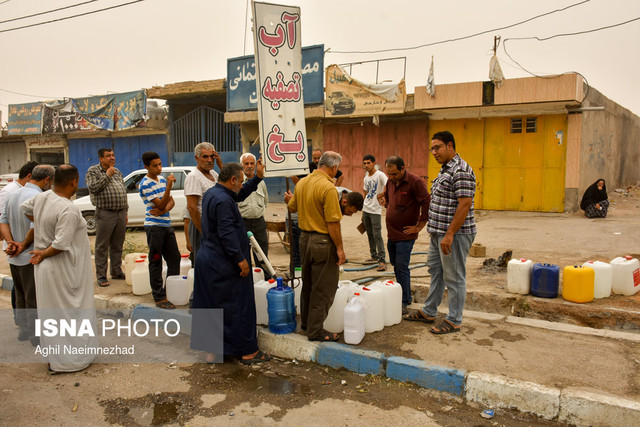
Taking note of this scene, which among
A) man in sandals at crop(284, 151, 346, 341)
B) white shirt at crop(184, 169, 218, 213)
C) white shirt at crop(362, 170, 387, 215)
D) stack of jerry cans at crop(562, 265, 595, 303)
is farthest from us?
white shirt at crop(362, 170, 387, 215)

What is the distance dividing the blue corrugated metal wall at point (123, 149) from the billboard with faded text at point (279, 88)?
16.6 m

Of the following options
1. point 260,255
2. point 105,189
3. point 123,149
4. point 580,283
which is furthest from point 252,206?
point 123,149

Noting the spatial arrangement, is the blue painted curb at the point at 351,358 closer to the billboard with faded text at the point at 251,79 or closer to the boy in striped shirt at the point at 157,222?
the boy in striped shirt at the point at 157,222

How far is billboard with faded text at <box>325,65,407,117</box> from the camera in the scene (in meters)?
15.0

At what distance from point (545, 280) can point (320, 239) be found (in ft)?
10.1

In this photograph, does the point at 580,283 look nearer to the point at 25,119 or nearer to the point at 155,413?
the point at 155,413

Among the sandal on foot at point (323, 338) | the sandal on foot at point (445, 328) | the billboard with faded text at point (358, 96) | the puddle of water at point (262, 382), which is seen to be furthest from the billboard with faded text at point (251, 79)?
the puddle of water at point (262, 382)

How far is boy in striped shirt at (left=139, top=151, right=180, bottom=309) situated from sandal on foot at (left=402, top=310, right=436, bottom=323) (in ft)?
9.12

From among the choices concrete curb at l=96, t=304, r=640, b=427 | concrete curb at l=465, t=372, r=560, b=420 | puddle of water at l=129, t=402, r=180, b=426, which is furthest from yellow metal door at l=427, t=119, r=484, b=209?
puddle of water at l=129, t=402, r=180, b=426

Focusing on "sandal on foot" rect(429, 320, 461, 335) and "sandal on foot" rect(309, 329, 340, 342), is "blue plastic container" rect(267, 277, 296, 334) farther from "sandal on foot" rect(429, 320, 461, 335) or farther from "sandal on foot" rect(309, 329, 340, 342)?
"sandal on foot" rect(429, 320, 461, 335)

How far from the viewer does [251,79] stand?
1720 centimetres

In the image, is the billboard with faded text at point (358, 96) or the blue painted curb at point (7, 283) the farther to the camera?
the billboard with faded text at point (358, 96)

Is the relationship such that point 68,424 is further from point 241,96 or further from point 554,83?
point 241,96

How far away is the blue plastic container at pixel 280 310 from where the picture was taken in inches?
182
